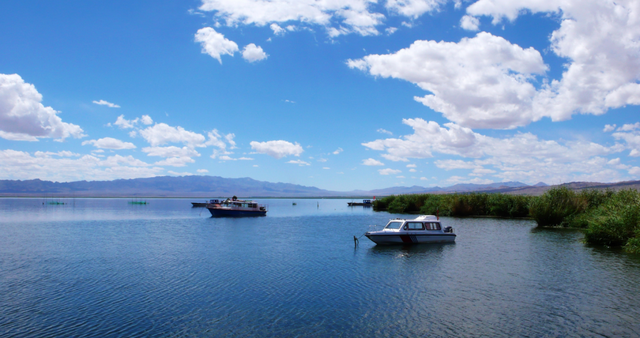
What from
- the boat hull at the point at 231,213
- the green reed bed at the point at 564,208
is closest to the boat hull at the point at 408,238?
the green reed bed at the point at 564,208

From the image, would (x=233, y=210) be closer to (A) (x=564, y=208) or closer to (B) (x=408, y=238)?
(B) (x=408, y=238)

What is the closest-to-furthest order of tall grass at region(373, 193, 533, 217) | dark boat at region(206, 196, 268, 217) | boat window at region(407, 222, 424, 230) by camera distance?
1. boat window at region(407, 222, 424, 230)
2. tall grass at region(373, 193, 533, 217)
3. dark boat at region(206, 196, 268, 217)

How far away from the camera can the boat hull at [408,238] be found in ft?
144

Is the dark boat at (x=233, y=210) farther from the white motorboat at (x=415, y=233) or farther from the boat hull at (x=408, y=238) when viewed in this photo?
the boat hull at (x=408, y=238)

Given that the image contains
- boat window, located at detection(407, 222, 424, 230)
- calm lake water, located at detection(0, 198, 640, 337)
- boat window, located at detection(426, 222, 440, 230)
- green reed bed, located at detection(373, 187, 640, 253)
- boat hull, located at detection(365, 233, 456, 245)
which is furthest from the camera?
boat window, located at detection(426, 222, 440, 230)

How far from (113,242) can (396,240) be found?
111 ft

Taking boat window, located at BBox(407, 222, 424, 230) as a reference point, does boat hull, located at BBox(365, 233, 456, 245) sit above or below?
below

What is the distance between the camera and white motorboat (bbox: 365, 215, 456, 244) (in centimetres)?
4388

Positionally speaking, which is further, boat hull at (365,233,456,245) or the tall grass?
the tall grass

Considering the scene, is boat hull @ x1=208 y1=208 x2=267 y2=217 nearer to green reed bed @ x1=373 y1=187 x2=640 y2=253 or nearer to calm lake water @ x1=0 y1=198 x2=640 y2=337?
green reed bed @ x1=373 y1=187 x2=640 y2=253

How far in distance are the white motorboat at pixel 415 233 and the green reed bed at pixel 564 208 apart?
15050 millimetres

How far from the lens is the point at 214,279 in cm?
2767

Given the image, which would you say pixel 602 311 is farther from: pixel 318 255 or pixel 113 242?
pixel 113 242

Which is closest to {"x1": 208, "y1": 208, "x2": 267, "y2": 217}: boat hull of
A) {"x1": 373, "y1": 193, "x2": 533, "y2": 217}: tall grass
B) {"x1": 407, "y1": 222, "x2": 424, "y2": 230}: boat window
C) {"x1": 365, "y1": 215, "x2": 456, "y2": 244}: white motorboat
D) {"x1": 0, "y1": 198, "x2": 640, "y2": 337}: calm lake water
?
{"x1": 373, "y1": 193, "x2": 533, "y2": 217}: tall grass
